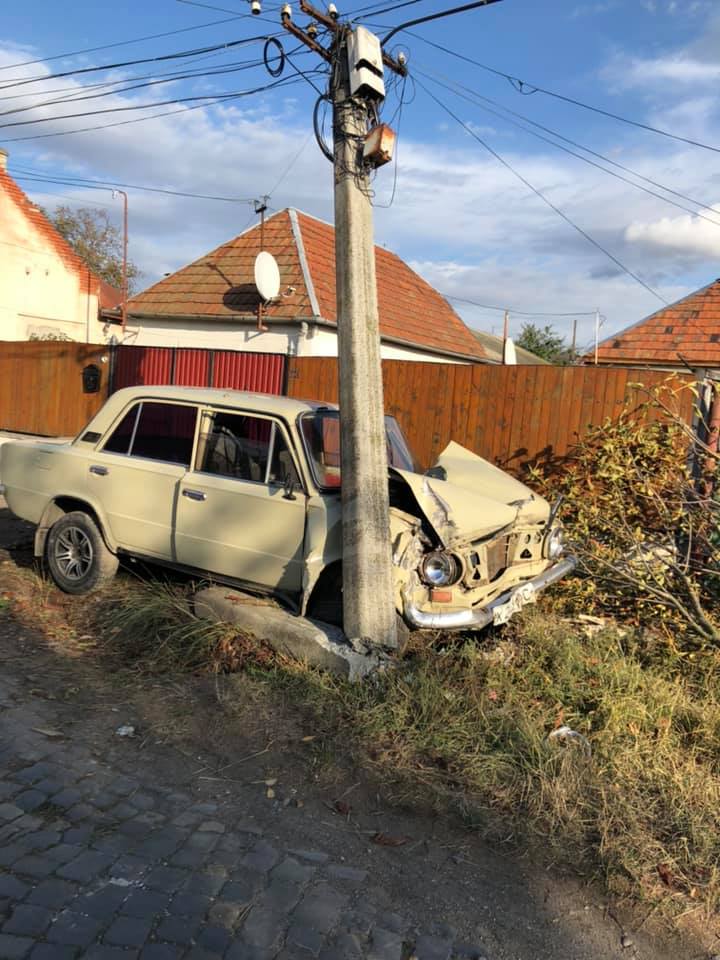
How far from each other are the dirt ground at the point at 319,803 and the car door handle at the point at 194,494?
1.23 meters

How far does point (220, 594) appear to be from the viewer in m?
4.77

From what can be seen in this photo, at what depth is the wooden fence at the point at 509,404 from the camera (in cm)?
726

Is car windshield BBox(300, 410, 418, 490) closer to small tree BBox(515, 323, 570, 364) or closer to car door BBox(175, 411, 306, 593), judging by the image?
car door BBox(175, 411, 306, 593)

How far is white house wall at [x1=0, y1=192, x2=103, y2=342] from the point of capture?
2067 centimetres

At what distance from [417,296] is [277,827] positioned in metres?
18.7

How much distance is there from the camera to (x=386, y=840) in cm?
300

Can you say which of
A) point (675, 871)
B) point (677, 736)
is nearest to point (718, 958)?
point (675, 871)

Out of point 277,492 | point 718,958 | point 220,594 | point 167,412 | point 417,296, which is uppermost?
point 417,296

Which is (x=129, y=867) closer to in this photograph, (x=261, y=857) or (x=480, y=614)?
(x=261, y=857)

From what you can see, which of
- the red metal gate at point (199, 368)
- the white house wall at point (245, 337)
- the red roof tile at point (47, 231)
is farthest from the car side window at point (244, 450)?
the red roof tile at point (47, 231)

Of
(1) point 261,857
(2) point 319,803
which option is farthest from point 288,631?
(1) point 261,857

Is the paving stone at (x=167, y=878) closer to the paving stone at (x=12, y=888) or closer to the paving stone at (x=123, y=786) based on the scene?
the paving stone at (x=12, y=888)

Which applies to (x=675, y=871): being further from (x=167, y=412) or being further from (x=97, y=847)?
(x=167, y=412)

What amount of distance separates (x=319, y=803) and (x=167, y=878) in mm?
813
